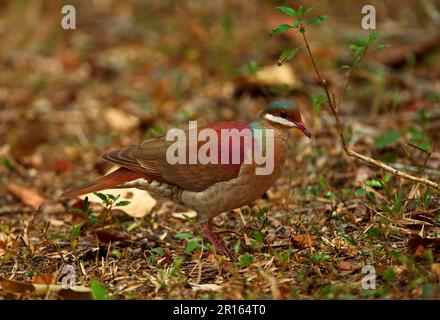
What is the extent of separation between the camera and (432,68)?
747 centimetres

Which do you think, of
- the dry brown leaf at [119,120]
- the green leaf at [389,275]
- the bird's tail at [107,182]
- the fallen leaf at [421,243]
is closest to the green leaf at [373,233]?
the fallen leaf at [421,243]

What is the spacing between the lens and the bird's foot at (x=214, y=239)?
13.6ft

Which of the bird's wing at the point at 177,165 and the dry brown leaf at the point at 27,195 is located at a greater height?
the bird's wing at the point at 177,165

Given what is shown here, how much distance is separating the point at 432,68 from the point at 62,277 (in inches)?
199

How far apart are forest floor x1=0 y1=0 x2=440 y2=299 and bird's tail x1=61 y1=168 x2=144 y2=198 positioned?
0.22 meters

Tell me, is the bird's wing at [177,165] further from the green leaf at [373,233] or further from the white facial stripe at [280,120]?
the green leaf at [373,233]

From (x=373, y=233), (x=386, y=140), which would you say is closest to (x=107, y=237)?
(x=373, y=233)

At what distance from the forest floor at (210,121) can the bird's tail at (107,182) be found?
223 mm

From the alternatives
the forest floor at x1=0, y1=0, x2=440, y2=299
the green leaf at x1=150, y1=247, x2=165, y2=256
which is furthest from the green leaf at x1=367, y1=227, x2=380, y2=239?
the green leaf at x1=150, y1=247, x2=165, y2=256

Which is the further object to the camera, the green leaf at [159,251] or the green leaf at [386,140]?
the green leaf at [386,140]

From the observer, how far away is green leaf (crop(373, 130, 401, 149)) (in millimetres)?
5387

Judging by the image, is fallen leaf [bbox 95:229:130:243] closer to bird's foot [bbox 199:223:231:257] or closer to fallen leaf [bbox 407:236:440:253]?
bird's foot [bbox 199:223:231:257]

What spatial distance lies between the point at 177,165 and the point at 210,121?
235 cm
